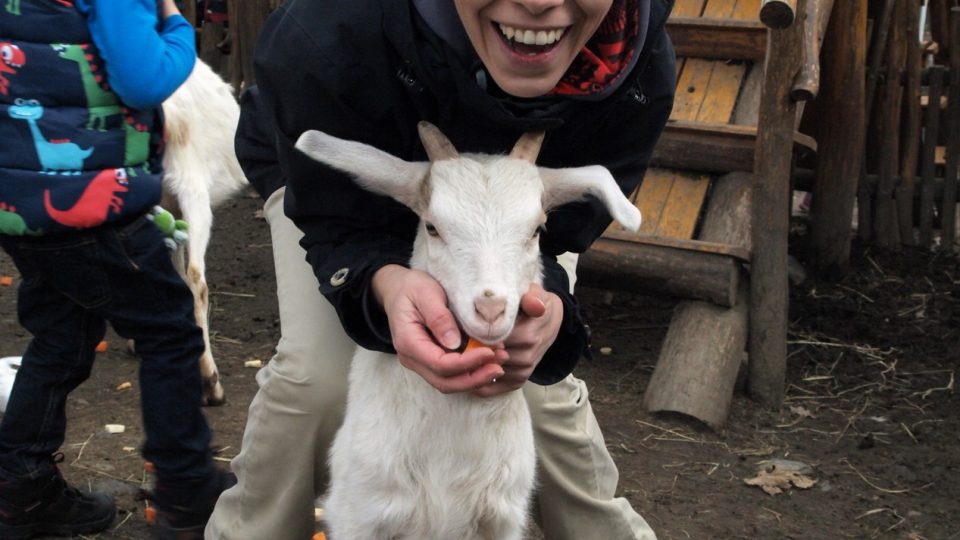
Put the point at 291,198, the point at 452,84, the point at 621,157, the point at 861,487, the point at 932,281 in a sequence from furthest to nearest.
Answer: the point at 932,281 < the point at 861,487 < the point at 621,157 < the point at 291,198 < the point at 452,84

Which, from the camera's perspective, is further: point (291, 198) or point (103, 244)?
point (103, 244)

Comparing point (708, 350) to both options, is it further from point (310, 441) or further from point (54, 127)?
point (54, 127)

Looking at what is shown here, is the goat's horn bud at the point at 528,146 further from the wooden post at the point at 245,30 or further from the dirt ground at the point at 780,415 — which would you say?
the wooden post at the point at 245,30

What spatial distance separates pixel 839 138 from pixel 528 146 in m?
4.16

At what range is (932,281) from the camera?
650 centimetres

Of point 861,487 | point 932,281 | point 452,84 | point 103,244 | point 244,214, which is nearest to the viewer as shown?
point 452,84

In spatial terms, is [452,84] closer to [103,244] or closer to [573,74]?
[573,74]

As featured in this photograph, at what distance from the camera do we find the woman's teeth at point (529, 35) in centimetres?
237

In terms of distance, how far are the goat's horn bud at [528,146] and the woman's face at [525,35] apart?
0.15m

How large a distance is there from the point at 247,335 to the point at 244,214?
2.05 metres

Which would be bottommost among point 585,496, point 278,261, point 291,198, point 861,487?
point 861,487

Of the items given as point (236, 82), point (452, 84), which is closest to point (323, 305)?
point (452, 84)

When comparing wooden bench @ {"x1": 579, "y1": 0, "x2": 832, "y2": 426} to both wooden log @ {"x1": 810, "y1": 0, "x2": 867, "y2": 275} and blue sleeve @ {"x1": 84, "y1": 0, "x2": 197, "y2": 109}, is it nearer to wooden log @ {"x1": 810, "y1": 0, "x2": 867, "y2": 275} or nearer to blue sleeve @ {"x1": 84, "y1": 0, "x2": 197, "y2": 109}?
wooden log @ {"x1": 810, "y1": 0, "x2": 867, "y2": 275}

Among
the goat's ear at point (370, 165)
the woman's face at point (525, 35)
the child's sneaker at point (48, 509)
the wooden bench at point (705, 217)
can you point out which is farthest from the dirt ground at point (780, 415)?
the woman's face at point (525, 35)
